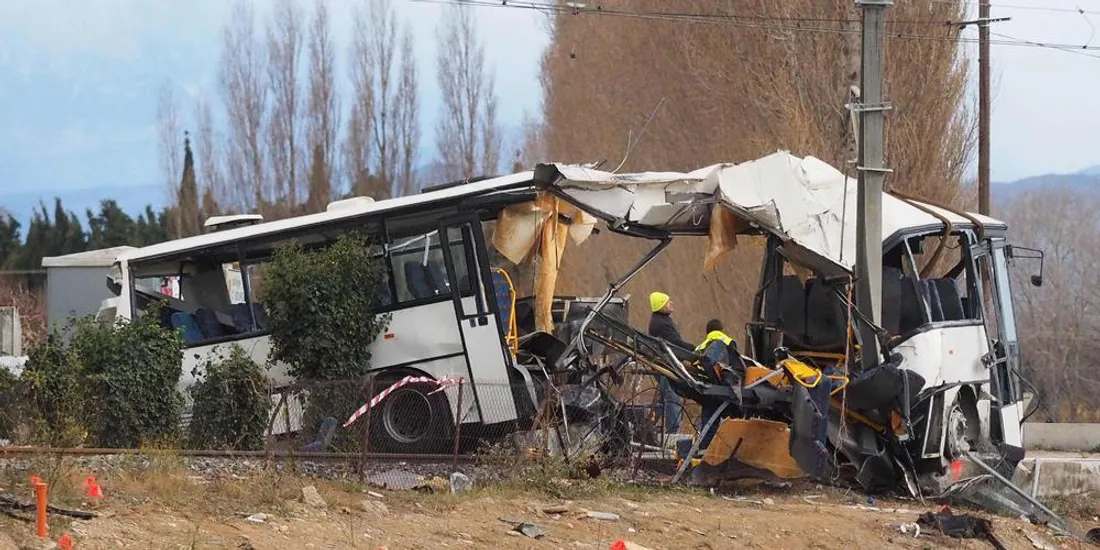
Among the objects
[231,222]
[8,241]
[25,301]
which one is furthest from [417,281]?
[8,241]

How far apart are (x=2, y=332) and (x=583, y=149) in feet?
53.5

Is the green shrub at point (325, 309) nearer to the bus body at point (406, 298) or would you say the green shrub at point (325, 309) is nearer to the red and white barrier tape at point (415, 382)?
the bus body at point (406, 298)

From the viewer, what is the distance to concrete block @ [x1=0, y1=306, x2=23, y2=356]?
3067 centimetres

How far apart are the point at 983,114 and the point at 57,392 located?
2198 cm

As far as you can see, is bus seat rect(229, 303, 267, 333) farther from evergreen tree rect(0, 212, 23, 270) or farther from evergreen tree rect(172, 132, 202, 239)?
evergreen tree rect(0, 212, 23, 270)

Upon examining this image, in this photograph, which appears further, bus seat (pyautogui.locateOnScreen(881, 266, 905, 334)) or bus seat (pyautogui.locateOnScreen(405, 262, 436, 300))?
bus seat (pyautogui.locateOnScreen(405, 262, 436, 300))

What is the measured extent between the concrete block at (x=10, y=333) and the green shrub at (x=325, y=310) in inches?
711

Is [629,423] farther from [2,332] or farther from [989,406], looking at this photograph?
[2,332]

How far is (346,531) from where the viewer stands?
9.48 m

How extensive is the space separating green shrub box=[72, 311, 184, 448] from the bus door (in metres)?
2.88

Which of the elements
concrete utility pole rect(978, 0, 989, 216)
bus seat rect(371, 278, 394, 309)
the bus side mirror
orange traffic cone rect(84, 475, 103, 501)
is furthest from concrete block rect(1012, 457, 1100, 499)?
concrete utility pole rect(978, 0, 989, 216)

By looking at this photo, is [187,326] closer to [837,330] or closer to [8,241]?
[837,330]

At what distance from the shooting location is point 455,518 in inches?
408

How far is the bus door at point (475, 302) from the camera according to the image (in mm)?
14102
